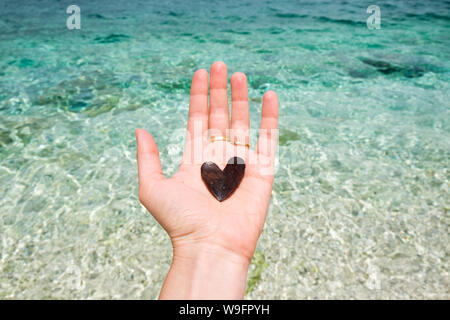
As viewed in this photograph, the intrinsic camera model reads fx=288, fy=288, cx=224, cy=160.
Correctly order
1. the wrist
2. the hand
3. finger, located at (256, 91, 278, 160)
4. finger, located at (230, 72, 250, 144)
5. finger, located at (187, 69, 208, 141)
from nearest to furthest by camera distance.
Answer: the wrist → the hand → finger, located at (256, 91, 278, 160) → finger, located at (187, 69, 208, 141) → finger, located at (230, 72, 250, 144)

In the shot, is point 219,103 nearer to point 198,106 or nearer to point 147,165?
point 198,106

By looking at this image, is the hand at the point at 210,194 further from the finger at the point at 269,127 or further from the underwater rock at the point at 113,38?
the underwater rock at the point at 113,38

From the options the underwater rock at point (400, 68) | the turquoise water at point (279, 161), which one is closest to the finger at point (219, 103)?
the turquoise water at point (279, 161)

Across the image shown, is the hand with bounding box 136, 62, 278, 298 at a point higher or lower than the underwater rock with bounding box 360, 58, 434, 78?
lower

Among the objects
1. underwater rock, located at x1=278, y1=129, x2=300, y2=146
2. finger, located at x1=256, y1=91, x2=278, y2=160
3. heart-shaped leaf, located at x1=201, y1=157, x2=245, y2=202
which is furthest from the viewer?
underwater rock, located at x1=278, y1=129, x2=300, y2=146

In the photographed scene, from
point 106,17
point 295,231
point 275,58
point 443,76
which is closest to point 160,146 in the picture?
point 295,231

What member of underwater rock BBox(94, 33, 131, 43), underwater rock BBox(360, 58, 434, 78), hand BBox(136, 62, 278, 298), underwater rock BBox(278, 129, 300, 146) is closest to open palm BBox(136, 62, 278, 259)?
hand BBox(136, 62, 278, 298)

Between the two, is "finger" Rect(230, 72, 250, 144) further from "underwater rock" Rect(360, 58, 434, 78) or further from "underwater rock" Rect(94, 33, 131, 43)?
"underwater rock" Rect(94, 33, 131, 43)

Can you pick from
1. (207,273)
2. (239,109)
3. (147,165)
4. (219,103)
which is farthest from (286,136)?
(207,273)

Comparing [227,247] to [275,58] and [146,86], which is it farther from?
[275,58]
